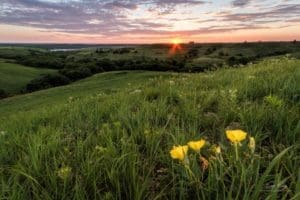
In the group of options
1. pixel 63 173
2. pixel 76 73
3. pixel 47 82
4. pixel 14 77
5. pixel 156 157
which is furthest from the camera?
pixel 76 73

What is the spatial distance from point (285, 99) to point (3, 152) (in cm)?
278

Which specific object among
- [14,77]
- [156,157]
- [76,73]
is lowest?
[14,77]

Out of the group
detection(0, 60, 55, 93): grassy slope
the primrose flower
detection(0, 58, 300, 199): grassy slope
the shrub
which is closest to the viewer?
detection(0, 58, 300, 199): grassy slope

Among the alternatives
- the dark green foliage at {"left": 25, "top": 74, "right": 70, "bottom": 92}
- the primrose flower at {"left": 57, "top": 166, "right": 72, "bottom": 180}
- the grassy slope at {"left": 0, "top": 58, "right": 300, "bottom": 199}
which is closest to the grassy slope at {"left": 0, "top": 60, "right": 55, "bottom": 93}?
the dark green foliage at {"left": 25, "top": 74, "right": 70, "bottom": 92}

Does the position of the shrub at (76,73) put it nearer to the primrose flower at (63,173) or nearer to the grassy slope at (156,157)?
the grassy slope at (156,157)

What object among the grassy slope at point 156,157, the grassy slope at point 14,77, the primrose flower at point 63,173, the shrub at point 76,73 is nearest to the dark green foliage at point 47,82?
the grassy slope at point 14,77

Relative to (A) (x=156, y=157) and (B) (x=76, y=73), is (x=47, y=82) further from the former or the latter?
(A) (x=156, y=157)

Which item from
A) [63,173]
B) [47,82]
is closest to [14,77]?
[47,82]

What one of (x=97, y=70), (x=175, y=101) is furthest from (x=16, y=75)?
(x=175, y=101)

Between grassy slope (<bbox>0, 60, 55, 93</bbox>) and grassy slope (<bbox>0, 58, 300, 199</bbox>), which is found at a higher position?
grassy slope (<bbox>0, 58, 300, 199</bbox>)

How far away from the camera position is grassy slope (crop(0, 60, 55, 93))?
72.6m

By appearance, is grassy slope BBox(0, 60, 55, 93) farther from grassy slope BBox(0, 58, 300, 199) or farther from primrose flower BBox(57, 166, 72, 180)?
primrose flower BBox(57, 166, 72, 180)

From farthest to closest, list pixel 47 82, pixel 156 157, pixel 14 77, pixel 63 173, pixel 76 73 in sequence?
pixel 76 73 < pixel 14 77 < pixel 47 82 < pixel 156 157 < pixel 63 173

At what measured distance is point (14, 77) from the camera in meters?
79.4
